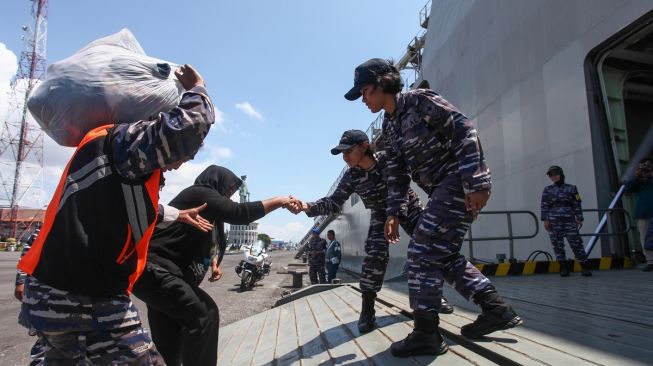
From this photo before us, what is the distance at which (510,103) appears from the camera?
8.55 metres

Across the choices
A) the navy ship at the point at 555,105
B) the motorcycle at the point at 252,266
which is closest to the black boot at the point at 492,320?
the navy ship at the point at 555,105

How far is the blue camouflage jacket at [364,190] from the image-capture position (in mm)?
3186

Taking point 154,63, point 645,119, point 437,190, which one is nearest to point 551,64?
point 645,119

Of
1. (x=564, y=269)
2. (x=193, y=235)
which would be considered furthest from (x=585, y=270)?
(x=193, y=235)

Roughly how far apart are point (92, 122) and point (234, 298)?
886 centimetres

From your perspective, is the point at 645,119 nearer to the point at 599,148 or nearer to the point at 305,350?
the point at 599,148

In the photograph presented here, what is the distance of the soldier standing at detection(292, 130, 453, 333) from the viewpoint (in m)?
2.93

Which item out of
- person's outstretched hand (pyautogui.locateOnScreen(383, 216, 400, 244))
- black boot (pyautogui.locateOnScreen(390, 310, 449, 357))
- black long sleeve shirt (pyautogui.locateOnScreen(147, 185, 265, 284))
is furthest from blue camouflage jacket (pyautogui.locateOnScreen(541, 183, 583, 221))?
black long sleeve shirt (pyautogui.locateOnScreen(147, 185, 265, 284))

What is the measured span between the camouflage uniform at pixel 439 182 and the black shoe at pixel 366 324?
77 centimetres

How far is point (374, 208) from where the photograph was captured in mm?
3176

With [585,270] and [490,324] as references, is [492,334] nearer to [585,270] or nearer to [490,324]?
[490,324]

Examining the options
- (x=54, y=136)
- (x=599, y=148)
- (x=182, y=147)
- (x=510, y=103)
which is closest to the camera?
(x=182, y=147)

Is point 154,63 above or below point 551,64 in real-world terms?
below

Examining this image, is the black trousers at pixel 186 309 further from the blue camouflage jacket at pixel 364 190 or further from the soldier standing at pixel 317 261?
the soldier standing at pixel 317 261
